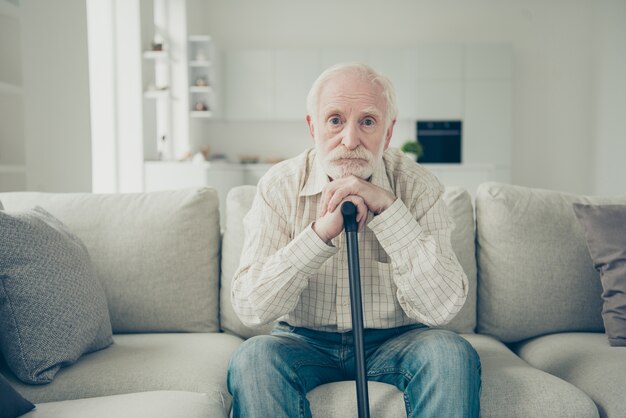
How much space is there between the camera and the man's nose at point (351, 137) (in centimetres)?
141

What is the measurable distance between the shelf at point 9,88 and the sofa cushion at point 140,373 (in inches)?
72.8

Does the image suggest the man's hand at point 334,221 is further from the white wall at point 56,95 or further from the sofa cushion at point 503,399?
the white wall at point 56,95

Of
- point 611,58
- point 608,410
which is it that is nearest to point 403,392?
point 608,410

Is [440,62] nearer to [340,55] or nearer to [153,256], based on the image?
[340,55]

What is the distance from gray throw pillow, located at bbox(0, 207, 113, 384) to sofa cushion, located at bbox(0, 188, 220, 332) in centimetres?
28

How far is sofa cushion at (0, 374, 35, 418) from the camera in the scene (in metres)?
1.18

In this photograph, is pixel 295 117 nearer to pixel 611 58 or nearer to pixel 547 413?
pixel 611 58

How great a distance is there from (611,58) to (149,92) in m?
4.79

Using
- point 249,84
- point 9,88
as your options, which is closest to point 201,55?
point 249,84

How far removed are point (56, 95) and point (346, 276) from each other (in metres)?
2.64

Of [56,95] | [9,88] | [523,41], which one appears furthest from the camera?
[523,41]

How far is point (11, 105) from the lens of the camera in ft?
10.5

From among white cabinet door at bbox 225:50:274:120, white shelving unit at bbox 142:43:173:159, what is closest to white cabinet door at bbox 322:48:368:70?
white cabinet door at bbox 225:50:274:120

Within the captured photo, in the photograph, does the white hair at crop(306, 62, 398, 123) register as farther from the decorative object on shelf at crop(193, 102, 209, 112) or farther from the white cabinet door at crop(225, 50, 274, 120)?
the white cabinet door at crop(225, 50, 274, 120)
